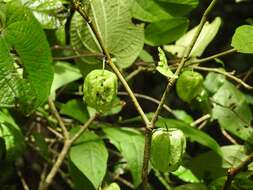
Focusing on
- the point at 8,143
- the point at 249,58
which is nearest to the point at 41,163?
the point at 8,143

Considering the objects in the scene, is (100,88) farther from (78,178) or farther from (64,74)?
(64,74)

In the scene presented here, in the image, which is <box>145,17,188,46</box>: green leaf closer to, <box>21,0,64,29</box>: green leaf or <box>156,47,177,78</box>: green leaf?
<box>21,0,64,29</box>: green leaf

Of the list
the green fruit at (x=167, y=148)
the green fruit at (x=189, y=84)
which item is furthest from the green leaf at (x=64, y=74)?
the green fruit at (x=167, y=148)

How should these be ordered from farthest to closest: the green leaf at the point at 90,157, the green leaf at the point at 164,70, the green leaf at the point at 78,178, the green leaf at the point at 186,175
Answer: the green leaf at the point at 186,175 < the green leaf at the point at 78,178 < the green leaf at the point at 90,157 < the green leaf at the point at 164,70

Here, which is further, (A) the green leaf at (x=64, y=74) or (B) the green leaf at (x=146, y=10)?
(A) the green leaf at (x=64, y=74)

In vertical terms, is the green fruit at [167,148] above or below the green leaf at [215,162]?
above

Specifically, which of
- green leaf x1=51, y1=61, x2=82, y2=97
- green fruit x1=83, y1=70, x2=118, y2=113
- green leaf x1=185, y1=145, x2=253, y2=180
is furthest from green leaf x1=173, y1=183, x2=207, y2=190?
green leaf x1=51, y1=61, x2=82, y2=97

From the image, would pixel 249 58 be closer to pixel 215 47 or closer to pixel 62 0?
pixel 215 47

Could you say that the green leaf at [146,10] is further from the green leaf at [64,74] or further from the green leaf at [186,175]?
the green leaf at [186,175]
